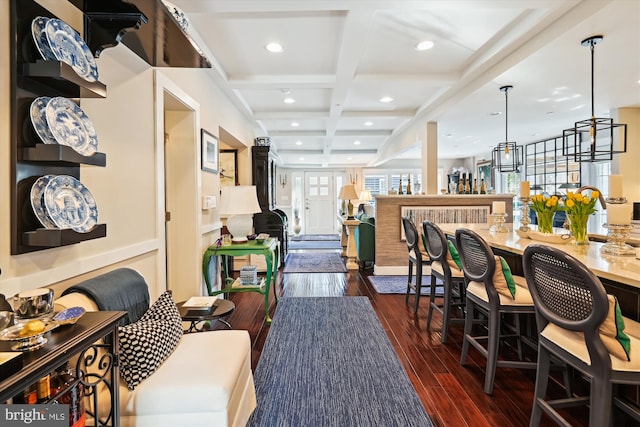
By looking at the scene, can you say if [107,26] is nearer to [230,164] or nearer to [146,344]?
[146,344]

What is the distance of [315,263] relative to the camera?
6043 mm

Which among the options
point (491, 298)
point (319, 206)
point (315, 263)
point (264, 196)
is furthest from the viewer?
point (319, 206)

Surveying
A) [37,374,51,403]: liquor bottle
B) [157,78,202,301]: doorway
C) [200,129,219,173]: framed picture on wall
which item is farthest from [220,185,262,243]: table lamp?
[37,374,51,403]: liquor bottle

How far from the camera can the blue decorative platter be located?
3.52 ft

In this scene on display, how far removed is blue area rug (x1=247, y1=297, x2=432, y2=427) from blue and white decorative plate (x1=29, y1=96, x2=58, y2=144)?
5.25 ft

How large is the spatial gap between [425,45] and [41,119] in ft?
9.88

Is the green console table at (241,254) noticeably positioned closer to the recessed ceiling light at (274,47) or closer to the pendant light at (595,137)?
the recessed ceiling light at (274,47)

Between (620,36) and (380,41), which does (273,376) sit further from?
(620,36)

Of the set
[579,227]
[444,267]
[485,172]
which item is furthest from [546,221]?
[485,172]

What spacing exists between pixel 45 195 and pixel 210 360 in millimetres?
969

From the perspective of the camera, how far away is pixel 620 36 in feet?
8.54

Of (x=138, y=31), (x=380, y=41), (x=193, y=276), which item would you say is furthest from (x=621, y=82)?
(x=193, y=276)

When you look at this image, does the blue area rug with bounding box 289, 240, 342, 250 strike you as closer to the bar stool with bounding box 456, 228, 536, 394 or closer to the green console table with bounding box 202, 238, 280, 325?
the green console table with bounding box 202, 238, 280, 325

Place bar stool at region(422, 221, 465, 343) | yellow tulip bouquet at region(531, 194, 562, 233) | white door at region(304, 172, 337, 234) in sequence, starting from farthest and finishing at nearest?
white door at region(304, 172, 337, 234) → bar stool at region(422, 221, 465, 343) → yellow tulip bouquet at region(531, 194, 562, 233)
